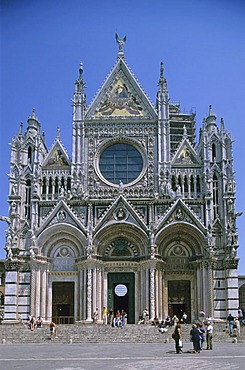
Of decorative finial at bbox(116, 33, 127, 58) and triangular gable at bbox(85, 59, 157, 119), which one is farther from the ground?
decorative finial at bbox(116, 33, 127, 58)

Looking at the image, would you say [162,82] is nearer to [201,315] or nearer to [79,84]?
[79,84]

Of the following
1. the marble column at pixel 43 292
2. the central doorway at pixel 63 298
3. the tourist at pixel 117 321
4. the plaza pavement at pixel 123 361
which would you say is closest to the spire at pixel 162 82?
the central doorway at pixel 63 298

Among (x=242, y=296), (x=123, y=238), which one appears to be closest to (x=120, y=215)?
(x=123, y=238)

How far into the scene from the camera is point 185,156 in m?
41.3

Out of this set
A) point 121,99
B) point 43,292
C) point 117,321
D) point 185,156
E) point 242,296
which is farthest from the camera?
point 242,296

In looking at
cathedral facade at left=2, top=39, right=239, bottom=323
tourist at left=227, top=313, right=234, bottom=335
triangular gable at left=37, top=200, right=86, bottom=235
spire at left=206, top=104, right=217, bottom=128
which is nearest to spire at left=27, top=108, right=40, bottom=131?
cathedral facade at left=2, top=39, right=239, bottom=323

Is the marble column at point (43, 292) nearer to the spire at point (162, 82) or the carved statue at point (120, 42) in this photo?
the spire at point (162, 82)

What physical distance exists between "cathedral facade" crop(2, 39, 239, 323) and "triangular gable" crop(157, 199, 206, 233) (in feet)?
0.23

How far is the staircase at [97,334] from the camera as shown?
3141cm

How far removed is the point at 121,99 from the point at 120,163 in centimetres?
502

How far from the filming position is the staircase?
3141 centimetres

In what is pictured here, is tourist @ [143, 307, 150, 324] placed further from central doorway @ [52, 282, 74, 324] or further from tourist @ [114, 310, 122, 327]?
central doorway @ [52, 282, 74, 324]

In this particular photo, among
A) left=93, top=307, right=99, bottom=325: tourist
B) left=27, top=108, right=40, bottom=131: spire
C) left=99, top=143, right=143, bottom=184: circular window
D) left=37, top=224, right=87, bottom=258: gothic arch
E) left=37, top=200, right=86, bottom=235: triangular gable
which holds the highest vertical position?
left=27, top=108, right=40, bottom=131: spire

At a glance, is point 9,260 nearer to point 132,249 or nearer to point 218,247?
point 132,249
